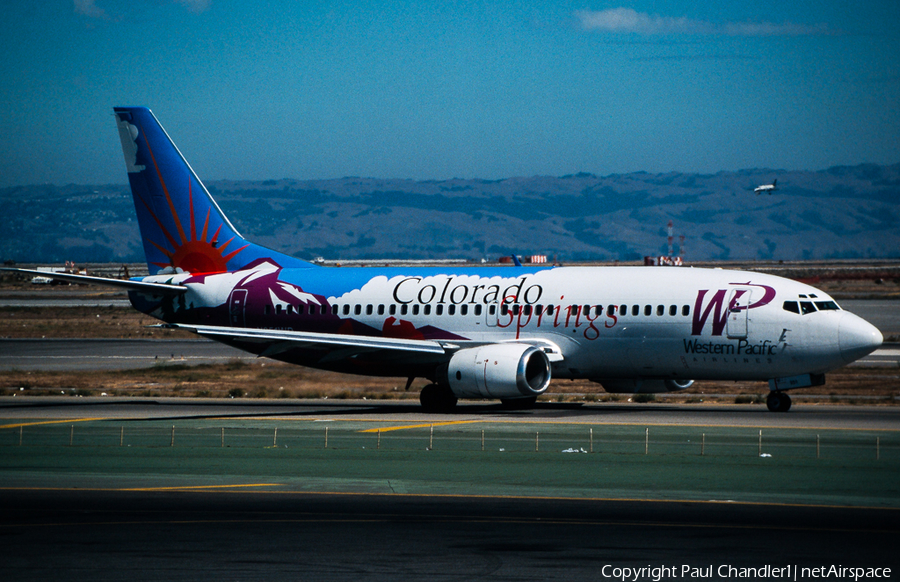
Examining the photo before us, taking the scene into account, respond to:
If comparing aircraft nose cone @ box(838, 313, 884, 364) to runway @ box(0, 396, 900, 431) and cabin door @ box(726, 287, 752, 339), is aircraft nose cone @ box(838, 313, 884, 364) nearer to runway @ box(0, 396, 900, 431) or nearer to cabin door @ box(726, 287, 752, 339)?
runway @ box(0, 396, 900, 431)

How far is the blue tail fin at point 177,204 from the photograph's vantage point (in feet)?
163

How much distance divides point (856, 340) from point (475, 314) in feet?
44.2

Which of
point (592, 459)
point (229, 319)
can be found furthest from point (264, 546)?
point (229, 319)

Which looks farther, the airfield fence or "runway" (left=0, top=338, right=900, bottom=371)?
"runway" (left=0, top=338, right=900, bottom=371)

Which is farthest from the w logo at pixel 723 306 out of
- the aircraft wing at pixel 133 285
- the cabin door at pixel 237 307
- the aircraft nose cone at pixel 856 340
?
the aircraft wing at pixel 133 285

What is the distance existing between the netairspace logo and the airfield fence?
1326cm

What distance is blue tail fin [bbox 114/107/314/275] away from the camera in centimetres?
4978

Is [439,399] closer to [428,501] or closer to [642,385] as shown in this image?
[642,385]

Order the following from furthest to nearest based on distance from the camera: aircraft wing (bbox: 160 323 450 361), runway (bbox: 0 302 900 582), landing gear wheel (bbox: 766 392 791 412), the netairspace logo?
1. aircraft wing (bbox: 160 323 450 361)
2. landing gear wheel (bbox: 766 392 791 412)
3. runway (bbox: 0 302 900 582)
4. the netairspace logo

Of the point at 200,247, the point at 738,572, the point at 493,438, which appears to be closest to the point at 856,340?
the point at 493,438

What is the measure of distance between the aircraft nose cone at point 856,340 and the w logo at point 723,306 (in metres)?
2.67

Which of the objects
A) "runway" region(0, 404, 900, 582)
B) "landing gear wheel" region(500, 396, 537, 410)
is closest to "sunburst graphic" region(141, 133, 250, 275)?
"runway" region(0, 404, 900, 582)

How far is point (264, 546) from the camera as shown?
1895 centimetres

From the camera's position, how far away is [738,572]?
55.0 feet
